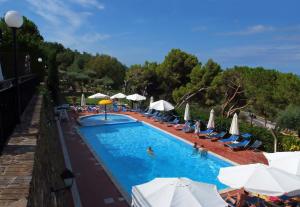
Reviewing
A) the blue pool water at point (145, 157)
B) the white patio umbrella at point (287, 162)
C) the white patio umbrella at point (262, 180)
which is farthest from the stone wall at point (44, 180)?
the white patio umbrella at point (287, 162)

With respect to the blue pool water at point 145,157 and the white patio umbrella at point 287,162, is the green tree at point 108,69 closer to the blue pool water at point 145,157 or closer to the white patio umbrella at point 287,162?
the blue pool water at point 145,157

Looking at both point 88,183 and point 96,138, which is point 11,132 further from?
point 96,138

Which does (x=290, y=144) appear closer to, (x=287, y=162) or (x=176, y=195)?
(x=287, y=162)

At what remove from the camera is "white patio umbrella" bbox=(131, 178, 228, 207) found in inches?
249

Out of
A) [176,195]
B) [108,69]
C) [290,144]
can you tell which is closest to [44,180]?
[176,195]

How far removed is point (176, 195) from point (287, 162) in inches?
196

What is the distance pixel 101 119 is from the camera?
85.9 feet

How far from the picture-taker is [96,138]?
2028 cm

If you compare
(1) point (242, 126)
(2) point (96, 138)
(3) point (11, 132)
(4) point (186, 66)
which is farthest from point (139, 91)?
(3) point (11, 132)

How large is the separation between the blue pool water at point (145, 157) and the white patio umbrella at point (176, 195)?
3771 mm

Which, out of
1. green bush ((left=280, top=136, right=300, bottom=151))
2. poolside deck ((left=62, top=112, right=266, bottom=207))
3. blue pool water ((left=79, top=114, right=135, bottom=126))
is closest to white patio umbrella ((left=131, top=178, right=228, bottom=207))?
poolside deck ((left=62, top=112, right=266, bottom=207))

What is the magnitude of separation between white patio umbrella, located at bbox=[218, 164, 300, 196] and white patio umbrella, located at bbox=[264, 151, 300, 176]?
0.93 m

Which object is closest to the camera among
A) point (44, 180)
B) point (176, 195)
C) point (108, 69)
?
point (44, 180)

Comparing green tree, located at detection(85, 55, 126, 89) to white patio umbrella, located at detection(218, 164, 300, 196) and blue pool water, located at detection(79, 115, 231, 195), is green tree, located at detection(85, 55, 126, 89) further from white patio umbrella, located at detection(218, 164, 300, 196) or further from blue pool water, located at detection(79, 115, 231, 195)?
white patio umbrella, located at detection(218, 164, 300, 196)
